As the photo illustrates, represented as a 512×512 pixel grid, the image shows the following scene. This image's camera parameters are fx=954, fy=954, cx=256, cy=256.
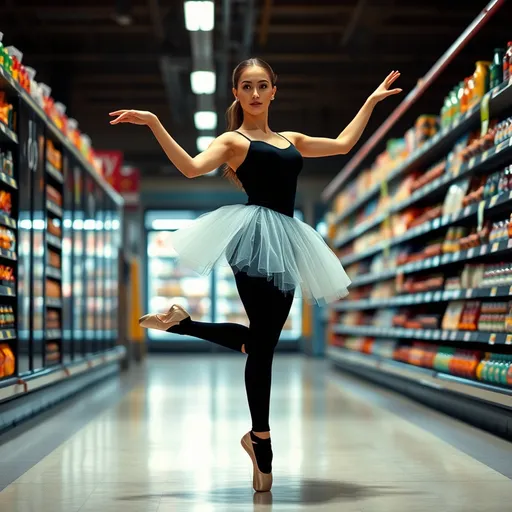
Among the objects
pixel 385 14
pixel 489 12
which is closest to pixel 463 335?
pixel 489 12

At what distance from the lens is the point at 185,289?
1969 cm

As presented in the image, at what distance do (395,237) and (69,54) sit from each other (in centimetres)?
546

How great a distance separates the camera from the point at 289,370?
13.0 metres

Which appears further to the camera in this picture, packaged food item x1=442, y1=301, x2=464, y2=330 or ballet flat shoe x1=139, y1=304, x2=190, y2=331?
packaged food item x1=442, y1=301, x2=464, y2=330

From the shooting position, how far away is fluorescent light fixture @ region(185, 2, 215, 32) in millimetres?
8500

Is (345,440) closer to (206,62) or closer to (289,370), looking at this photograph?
(206,62)

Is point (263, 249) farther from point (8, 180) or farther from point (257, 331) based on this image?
point (8, 180)

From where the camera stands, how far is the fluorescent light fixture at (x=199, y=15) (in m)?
Answer: 8.50

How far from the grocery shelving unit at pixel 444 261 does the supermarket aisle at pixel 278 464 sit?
36 cm

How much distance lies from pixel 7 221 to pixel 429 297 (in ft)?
11.2

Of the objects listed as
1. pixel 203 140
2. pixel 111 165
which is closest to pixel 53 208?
pixel 111 165

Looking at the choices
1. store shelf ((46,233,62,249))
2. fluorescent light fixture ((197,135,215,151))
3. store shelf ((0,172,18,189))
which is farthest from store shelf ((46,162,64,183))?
fluorescent light fixture ((197,135,215,151))

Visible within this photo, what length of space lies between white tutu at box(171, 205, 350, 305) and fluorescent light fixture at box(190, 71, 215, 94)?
7.22m

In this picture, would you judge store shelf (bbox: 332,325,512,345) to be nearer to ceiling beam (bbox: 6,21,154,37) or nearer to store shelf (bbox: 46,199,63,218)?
store shelf (bbox: 46,199,63,218)
